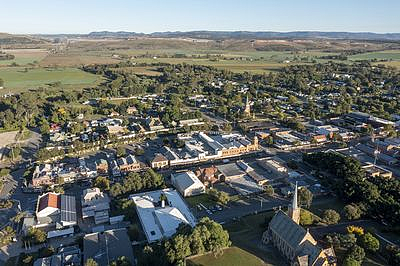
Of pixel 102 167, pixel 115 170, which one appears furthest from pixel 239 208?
pixel 102 167

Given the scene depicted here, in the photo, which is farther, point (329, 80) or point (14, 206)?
point (329, 80)

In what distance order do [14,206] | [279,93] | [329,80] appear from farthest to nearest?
1. [329,80]
2. [279,93]
3. [14,206]

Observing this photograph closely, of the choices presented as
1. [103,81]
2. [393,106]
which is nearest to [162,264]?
[393,106]

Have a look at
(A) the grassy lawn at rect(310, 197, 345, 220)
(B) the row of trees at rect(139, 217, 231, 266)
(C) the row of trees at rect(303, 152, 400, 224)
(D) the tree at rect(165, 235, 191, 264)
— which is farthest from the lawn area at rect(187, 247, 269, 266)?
(C) the row of trees at rect(303, 152, 400, 224)

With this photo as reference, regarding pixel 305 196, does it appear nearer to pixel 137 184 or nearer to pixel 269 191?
pixel 269 191

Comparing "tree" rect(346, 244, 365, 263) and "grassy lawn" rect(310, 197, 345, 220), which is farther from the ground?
"tree" rect(346, 244, 365, 263)

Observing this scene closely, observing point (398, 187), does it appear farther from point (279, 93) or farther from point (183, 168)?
point (279, 93)

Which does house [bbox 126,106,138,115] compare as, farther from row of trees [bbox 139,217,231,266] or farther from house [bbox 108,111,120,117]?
row of trees [bbox 139,217,231,266]
